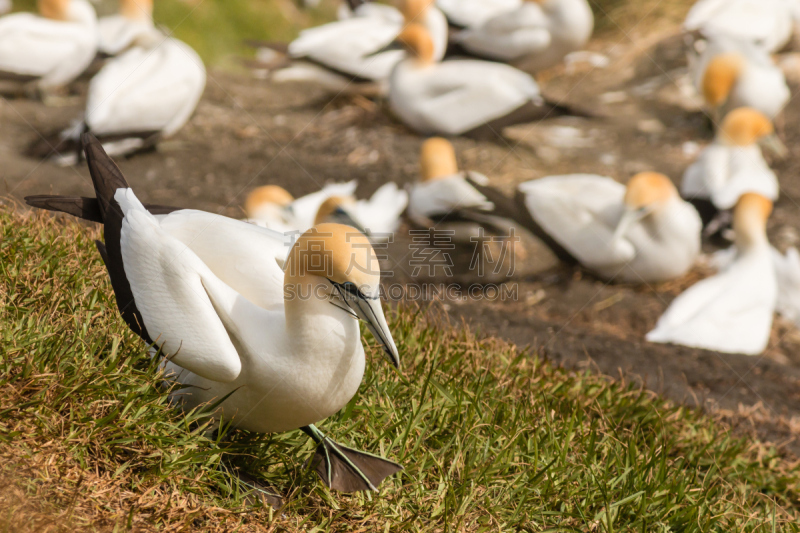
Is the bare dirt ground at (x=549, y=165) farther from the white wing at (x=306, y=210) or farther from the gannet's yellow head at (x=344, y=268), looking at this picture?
the gannet's yellow head at (x=344, y=268)

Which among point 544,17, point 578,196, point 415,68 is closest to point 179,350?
point 578,196

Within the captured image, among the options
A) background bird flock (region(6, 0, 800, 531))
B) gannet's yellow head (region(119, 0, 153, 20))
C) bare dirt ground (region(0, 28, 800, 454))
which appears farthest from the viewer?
gannet's yellow head (region(119, 0, 153, 20))

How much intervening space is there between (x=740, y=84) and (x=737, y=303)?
3.54 m

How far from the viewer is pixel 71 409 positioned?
89.6 inches

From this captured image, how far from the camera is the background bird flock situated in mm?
2416

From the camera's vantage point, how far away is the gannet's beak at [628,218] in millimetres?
6227

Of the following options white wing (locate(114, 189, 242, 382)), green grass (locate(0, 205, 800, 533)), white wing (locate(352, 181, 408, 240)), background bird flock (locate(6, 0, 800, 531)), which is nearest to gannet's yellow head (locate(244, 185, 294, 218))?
background bird flock (locate(6, 0, 800, 531))

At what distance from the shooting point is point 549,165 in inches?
324

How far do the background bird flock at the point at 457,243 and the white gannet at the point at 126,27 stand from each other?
0.14 feet

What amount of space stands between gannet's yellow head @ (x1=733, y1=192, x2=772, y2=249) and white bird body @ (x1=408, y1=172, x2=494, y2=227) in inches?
81.8

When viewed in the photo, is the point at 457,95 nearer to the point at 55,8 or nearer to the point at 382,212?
the point at 382,212

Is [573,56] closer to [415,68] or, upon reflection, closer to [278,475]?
[415,68]

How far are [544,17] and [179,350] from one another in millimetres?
8379

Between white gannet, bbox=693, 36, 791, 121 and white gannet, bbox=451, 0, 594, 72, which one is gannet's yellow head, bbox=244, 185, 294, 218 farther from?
white gannet, bbox=693, 36, 791, 121
